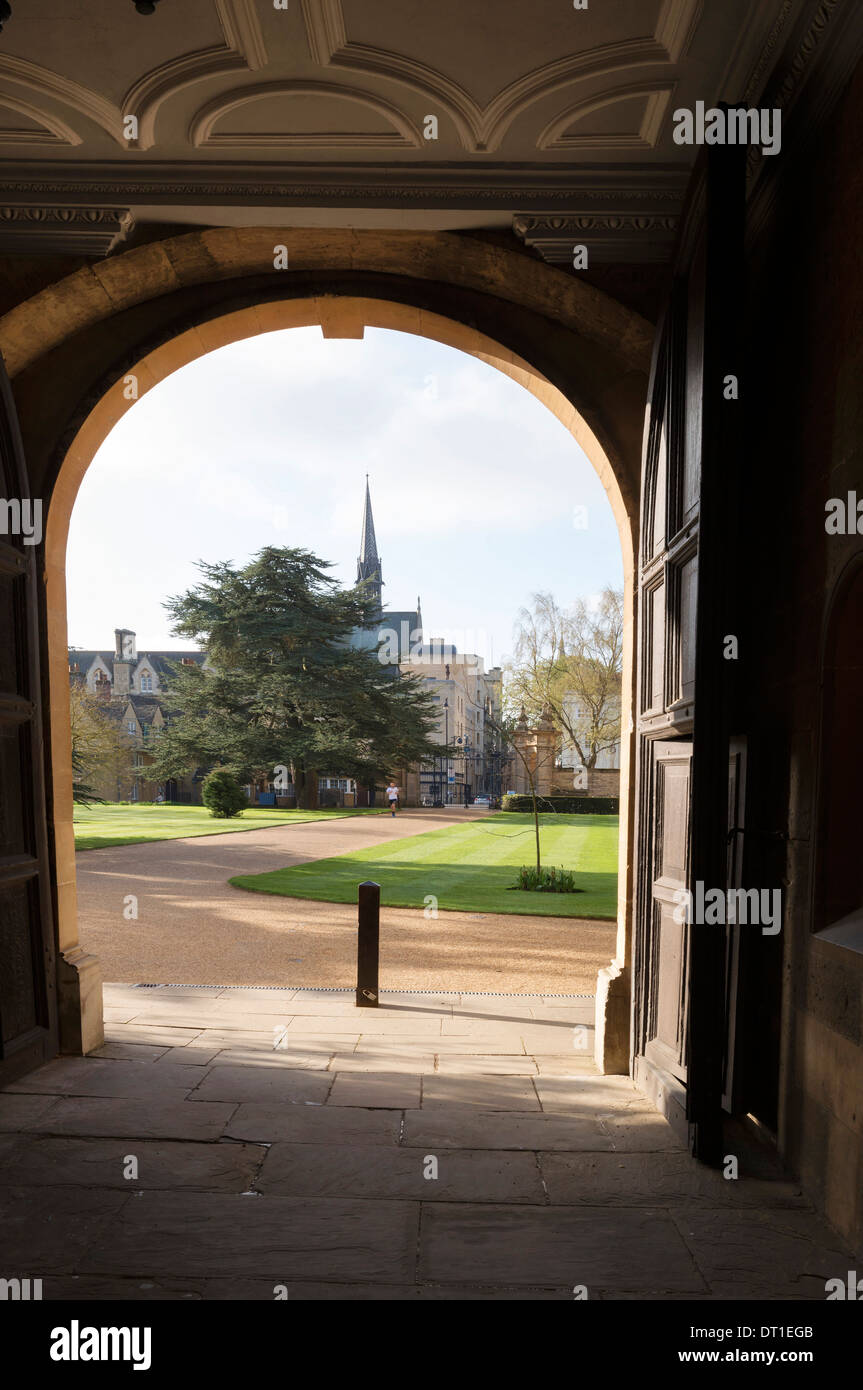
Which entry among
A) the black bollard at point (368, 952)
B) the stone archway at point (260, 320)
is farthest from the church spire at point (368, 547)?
the stone archway at point (260, 320)

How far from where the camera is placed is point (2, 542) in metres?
4.43

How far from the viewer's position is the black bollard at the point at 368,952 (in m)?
6.77

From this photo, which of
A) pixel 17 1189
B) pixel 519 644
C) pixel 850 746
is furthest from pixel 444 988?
pixel 519 644

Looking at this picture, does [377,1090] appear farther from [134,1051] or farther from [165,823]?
[165,823]

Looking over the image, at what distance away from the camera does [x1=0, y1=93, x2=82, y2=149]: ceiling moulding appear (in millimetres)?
4004

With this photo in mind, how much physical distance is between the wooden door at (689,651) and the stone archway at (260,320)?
14.4 inches

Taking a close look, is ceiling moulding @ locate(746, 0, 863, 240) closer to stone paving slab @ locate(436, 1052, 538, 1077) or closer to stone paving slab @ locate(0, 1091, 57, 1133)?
stone paving slab @ locate(436, 1052, 538, 1077)

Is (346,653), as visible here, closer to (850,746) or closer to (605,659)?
(605,659)

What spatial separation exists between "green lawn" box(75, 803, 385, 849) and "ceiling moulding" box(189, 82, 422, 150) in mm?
16951

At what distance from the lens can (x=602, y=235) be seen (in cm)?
467

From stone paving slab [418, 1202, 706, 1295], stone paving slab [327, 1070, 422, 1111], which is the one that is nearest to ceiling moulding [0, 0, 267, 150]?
stone paving slab [418, 1202, 706, 1295]

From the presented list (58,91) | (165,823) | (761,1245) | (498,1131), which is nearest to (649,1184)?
(761,1245)

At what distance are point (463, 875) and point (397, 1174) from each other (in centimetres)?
1211

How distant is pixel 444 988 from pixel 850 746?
5.45 metres
